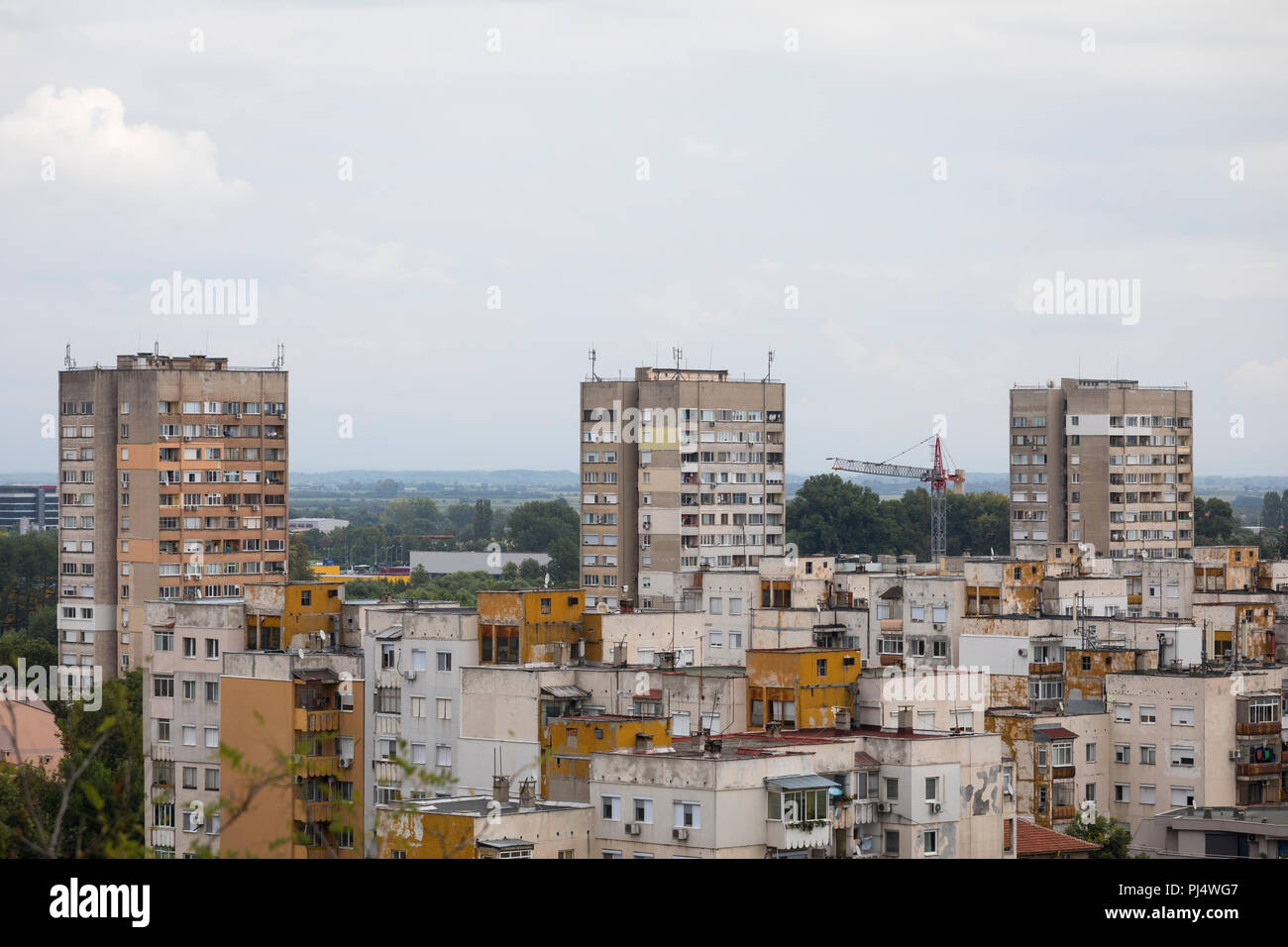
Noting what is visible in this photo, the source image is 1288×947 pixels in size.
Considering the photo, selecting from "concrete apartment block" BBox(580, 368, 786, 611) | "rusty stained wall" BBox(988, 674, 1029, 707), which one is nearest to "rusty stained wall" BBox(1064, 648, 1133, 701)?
"rusty stained wall" BBox(988, 674, 1029, 707)

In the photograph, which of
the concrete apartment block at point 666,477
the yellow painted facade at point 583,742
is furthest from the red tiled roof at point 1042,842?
the concrete apartment block at point 666,477

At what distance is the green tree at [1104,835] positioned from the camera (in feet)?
138

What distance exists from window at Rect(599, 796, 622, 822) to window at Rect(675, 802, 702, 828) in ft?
3.86

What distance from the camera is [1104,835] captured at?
142 ft

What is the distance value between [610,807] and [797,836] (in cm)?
316

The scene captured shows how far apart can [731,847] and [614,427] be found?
7851 centimetres

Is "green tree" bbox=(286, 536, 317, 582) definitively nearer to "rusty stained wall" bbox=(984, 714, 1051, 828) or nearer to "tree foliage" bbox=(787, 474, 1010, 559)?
"tree foliage" bbox=(787, 474, 1010, 559)

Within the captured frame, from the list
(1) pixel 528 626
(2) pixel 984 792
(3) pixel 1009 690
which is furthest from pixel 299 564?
(2) pixel 984 792

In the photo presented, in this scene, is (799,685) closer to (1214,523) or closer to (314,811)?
(314,811)

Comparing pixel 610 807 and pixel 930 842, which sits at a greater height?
pixel 610 807

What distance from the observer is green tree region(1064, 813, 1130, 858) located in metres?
42.1

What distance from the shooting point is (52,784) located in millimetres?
55406

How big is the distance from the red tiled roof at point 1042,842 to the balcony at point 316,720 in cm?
1550

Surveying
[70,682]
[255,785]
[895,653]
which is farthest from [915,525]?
[255,785]
